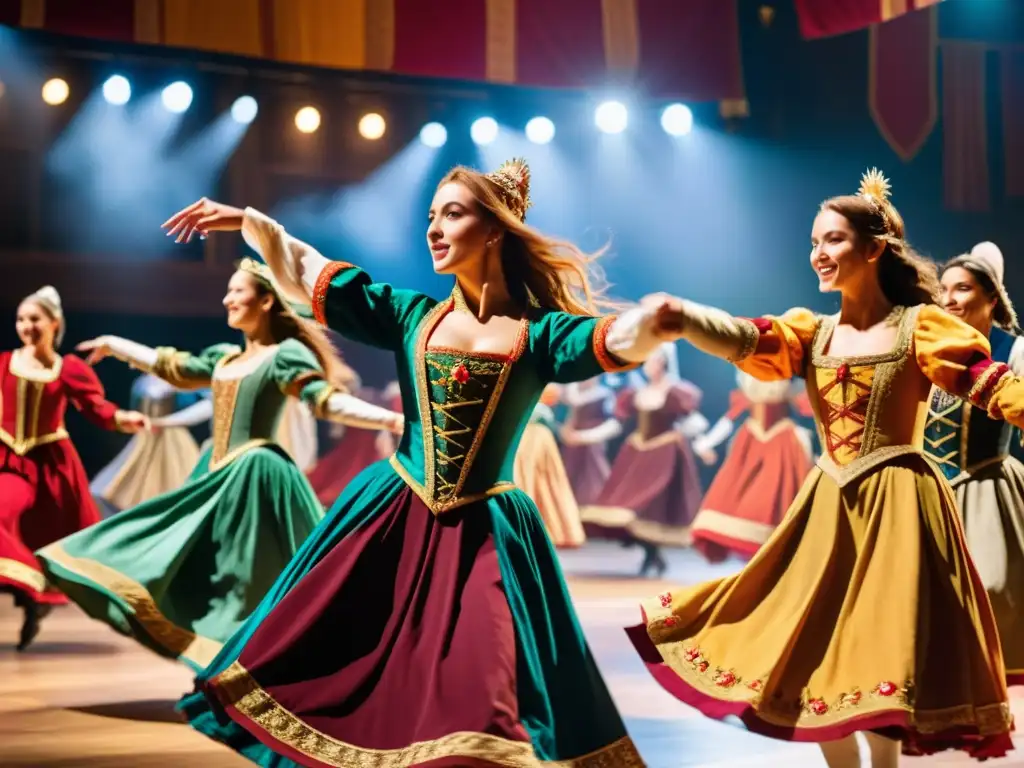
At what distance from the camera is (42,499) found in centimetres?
569

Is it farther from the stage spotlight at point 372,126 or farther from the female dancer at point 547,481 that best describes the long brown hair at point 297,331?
the stage spotlight at point 372,126

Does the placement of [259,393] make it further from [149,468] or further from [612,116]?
[612,116]

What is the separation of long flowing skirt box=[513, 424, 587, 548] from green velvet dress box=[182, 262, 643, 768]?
236 inches

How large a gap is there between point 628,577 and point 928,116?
444 centimetres

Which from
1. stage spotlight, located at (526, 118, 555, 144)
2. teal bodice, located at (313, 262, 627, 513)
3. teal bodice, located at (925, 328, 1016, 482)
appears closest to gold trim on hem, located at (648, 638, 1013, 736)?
teal bodice, located at (313, 262, 627, 513)

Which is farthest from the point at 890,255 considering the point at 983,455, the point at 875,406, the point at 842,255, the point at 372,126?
the point at 372,126

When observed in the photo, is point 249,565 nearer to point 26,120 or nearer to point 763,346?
point 763,346

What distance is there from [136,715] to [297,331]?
4.88 feet

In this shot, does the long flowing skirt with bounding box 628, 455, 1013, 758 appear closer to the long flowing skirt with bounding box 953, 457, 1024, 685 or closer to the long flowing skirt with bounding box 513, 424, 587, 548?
the long flowing skirt with bounding box 953, 457, 1024, 685

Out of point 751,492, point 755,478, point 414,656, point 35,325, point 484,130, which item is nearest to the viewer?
point 414,656

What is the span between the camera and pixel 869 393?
3.24m

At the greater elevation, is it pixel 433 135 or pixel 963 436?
pixel 433 135

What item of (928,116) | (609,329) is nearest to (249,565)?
(609,329)

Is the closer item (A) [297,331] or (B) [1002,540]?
(B) [1002,540]
